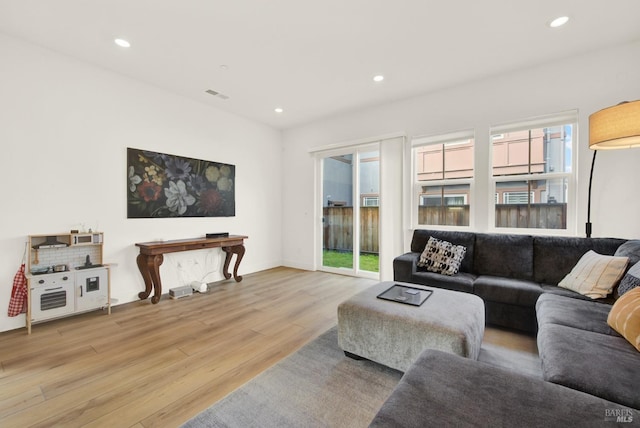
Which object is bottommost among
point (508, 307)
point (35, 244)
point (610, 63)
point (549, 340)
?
point (508, 307)

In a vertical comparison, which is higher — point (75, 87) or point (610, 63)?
point (610, 63)

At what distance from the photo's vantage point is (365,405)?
63.4 inches

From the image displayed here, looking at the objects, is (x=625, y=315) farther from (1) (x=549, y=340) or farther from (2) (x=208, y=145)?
(2) (x=208, y=145)

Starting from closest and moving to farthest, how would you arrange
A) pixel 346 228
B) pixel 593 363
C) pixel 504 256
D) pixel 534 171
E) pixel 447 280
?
pixel 593 363 < pixel 447 280 < pixel 504 256 < pixel 534 171 < pixel 346 228

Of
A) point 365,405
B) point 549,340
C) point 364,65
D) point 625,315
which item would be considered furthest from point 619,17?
point 365,405

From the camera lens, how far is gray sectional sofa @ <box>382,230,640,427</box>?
92 cm

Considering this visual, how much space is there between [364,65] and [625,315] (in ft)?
10.1

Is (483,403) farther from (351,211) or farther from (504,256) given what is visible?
(351,211)

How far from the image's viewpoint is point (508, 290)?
8.34ft

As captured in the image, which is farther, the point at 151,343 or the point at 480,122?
the point at 480,122

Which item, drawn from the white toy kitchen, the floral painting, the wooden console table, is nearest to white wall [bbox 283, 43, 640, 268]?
the floral painting

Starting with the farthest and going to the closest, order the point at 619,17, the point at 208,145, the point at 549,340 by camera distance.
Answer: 1. the point at 208,145
2. the point at 619,17
3. the point at 549,340

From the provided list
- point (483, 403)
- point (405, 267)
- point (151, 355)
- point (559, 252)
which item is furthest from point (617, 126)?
point (151, 355)

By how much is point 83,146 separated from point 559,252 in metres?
5.17
